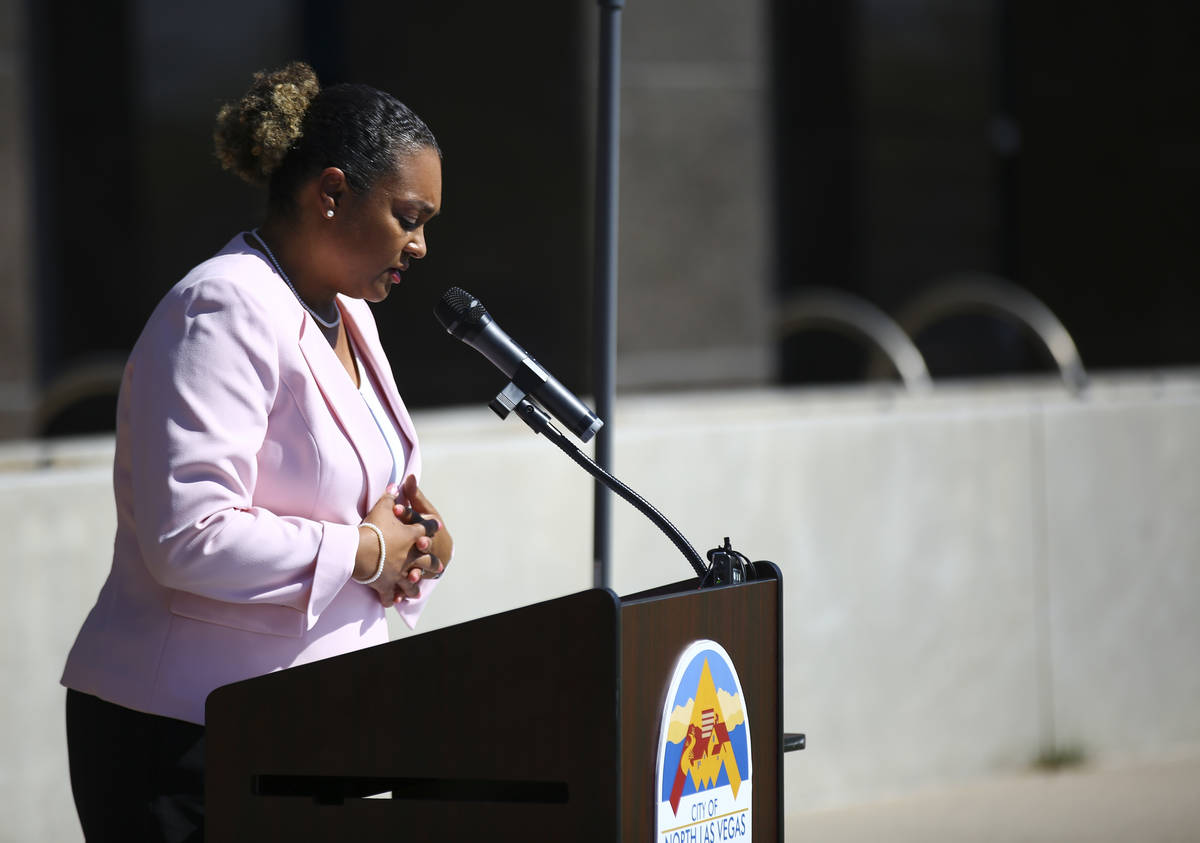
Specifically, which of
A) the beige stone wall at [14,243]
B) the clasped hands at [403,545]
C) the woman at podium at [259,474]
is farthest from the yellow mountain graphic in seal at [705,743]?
the beige stone wall at [14,243]

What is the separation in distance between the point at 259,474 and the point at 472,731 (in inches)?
21.7

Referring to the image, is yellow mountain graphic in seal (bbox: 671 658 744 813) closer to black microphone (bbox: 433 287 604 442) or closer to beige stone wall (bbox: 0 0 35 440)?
black microphone (bbox: 433 287 604 442)

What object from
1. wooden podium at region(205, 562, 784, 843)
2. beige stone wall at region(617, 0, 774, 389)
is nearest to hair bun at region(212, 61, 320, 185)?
wooden podium at region(205, 562, 784, 843)

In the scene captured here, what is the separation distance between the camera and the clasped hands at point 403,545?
8.38 ft

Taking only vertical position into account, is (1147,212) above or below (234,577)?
above

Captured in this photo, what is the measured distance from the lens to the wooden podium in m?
2.19

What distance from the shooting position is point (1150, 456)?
6.77 m

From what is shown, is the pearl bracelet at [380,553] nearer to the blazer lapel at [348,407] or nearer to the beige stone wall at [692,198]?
the blazer lapel at [348,407]

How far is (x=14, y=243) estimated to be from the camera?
730 cm

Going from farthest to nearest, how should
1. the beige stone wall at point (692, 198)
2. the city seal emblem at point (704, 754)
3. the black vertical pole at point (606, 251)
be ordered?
1. the beige stone wall at point (692, 198)
2. the black vertical pole at point (606, 251)
3. the city seal emblem at point (704, 754)

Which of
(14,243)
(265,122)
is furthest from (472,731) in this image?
(14,243)

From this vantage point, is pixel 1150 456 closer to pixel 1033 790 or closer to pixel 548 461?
pixel 1033 790

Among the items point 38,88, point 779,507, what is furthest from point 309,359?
point 38,88

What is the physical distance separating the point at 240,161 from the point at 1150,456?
4883 mm
